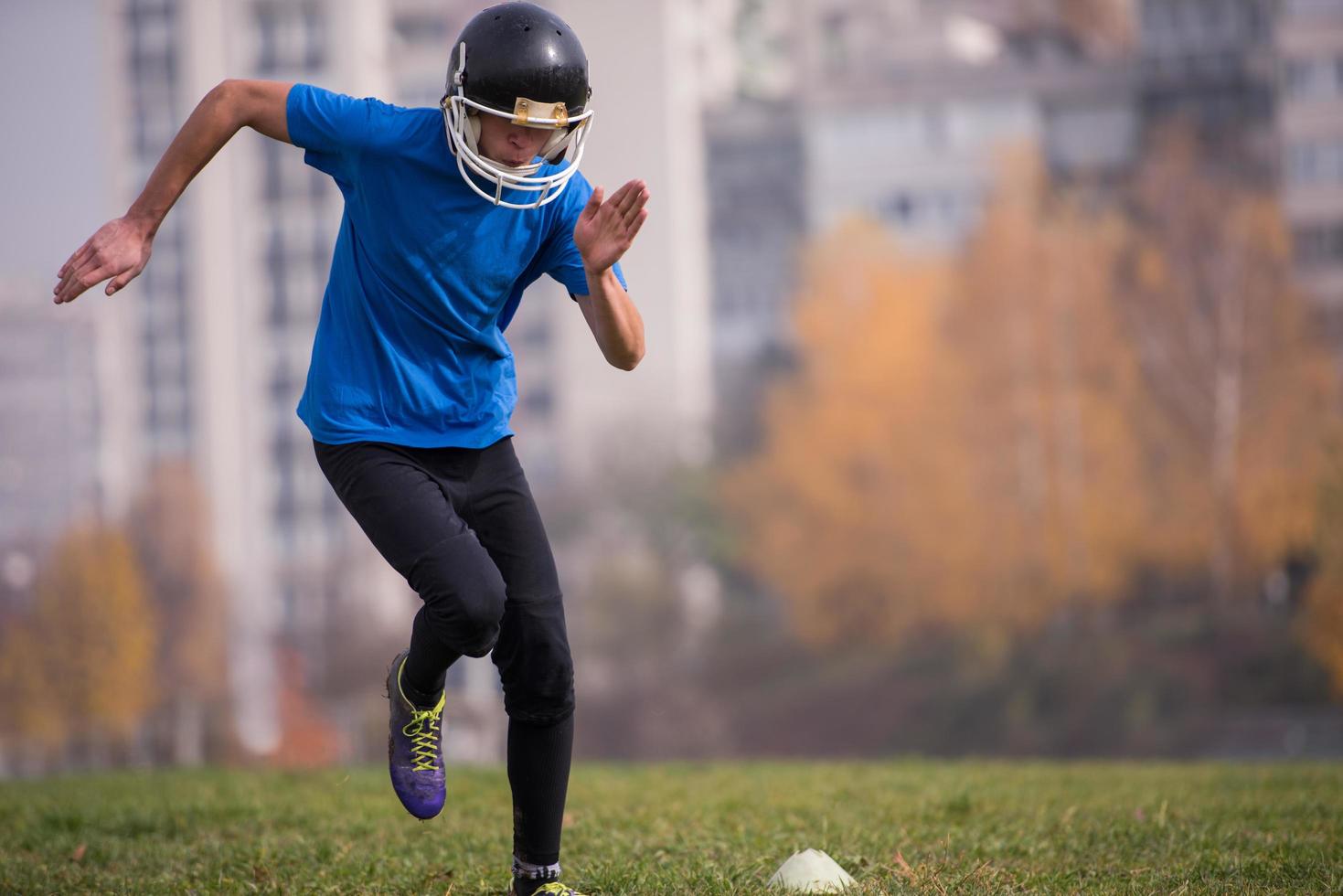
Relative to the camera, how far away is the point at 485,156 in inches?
171

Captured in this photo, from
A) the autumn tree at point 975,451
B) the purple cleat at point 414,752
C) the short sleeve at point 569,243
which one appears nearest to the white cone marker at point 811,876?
the purple cleat at point 414,752

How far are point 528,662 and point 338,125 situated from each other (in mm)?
1493

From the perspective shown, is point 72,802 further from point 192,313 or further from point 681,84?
point 192,313

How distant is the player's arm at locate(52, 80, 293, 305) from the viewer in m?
4.29

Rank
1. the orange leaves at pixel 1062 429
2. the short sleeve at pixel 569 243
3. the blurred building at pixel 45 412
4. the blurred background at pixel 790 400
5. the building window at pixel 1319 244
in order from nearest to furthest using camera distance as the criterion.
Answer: the short sleeve at pixel 569 243, the orange leaves at pixel 1062 429, the blurred background at pixel 790 400, the building window at pixel 1319 244, the blurred building at pixel 45 412

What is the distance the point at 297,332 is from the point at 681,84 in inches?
799

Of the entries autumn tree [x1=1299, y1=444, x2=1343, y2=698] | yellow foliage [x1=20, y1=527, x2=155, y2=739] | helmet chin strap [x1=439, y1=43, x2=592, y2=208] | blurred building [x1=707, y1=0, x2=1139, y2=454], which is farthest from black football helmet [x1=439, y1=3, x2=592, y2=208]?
yellow foliage [x1=20, y1=527, x2=155, y2=739]

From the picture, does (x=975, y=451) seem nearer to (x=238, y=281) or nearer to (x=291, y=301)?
(x=291, y=301)

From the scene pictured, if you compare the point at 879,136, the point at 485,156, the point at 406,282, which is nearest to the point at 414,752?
the point at 406,282

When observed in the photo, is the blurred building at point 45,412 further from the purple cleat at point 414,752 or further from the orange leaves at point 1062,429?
the purple cleat at point 414,752

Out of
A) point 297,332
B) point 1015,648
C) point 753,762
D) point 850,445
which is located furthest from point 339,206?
point 753,762

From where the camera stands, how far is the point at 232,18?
7550cm

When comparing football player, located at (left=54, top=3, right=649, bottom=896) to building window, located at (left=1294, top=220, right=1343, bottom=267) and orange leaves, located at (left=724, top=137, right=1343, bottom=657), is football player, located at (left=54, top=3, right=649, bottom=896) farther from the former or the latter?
building window, located at (left=1294, top=220, right=1343, bottom=267)

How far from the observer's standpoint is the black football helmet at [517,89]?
13.9ft
